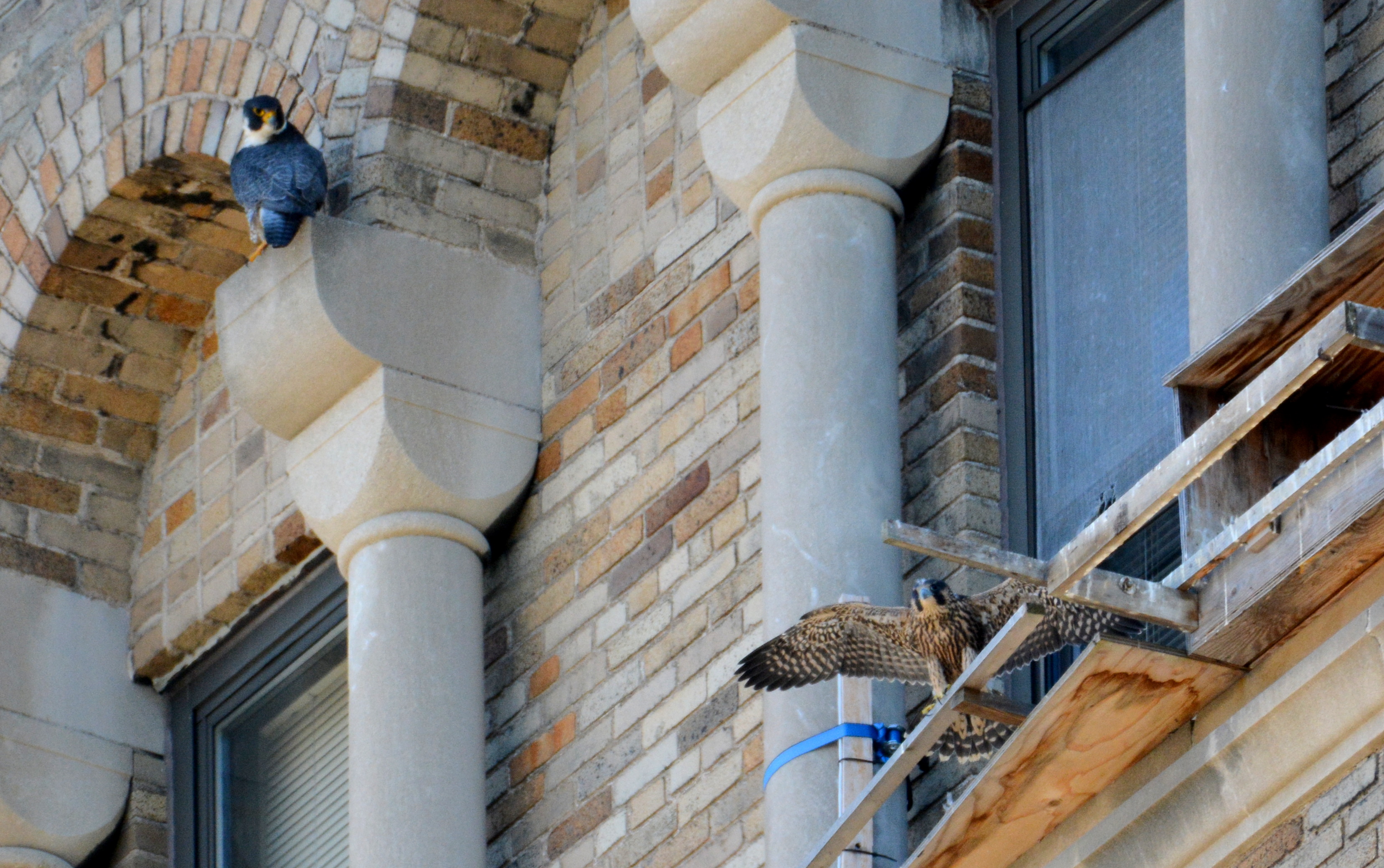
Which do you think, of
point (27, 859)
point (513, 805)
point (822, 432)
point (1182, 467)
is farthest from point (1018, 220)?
point (27, 859)

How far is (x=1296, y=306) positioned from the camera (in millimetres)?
4410

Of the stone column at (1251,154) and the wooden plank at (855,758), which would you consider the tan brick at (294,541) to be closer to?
the wooden plank at (855,758)

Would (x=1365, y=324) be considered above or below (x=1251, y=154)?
below

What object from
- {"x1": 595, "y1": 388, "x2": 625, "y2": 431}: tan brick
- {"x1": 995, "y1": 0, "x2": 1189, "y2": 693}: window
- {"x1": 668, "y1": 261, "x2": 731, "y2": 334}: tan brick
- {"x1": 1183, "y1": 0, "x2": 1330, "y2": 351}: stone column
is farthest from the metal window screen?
{"x1": 595, "y1": 388, "x2": 625, "y2": 431}: tan brick

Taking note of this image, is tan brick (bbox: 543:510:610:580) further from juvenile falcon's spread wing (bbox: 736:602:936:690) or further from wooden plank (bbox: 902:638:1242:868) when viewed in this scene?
wooden plank (bbox: 902:638:1242:868)

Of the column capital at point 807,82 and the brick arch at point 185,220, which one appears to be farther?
the brick arch at point 185,220

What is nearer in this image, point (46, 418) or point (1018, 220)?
point (1018, 220)

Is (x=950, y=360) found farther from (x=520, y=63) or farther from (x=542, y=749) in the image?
(x=520, y=63)

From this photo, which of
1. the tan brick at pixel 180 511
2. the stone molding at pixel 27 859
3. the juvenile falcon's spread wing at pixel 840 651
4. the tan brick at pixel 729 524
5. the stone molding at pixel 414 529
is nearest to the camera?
the juvenile falcon's spread wing at pixel 840 651

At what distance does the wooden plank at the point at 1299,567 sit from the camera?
13.5 feet

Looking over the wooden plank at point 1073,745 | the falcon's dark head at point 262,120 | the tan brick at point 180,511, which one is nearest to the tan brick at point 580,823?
the wooden plank at point 1073,745

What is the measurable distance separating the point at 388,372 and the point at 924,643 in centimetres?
196

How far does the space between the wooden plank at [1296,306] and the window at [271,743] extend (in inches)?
126

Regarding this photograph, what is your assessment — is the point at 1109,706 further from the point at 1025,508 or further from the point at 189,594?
the point at 189,594
